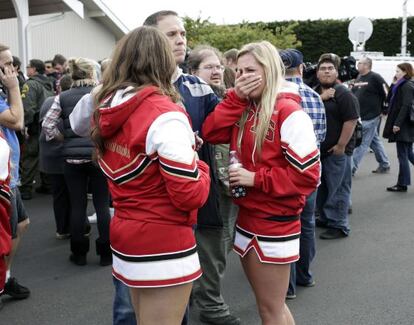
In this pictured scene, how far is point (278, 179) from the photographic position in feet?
8.70

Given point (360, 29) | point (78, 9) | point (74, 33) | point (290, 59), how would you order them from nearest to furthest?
point (290, 59) < point (78, 9) < point (360, 29) < point (74, 33)

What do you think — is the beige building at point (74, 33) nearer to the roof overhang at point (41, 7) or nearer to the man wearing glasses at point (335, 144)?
the roof overhang at point (41, 7)

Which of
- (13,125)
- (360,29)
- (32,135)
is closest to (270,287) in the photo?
(13,125)

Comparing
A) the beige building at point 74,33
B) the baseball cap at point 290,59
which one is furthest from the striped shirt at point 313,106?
the beige building at point 74,33

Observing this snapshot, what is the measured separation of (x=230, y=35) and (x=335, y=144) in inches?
716

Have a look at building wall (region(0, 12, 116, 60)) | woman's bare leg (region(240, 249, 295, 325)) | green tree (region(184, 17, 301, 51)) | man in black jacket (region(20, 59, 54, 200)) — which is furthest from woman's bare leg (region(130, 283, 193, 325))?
green tree (region(184, 17, 301, 51))

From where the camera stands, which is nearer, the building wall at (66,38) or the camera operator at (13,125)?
the camera operator at (13,125)

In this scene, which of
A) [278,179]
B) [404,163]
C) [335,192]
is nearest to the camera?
[278,179]

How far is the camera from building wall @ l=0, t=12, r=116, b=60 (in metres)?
16.1

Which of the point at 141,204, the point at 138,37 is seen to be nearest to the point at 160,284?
the point at 141,204

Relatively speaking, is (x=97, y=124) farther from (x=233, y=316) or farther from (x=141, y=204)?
(x=233, y=316)

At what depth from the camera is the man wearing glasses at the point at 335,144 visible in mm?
5480

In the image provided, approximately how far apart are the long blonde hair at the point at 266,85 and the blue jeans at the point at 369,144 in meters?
5.91

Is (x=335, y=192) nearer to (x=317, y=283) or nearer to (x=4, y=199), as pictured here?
(x=317, y=283)
